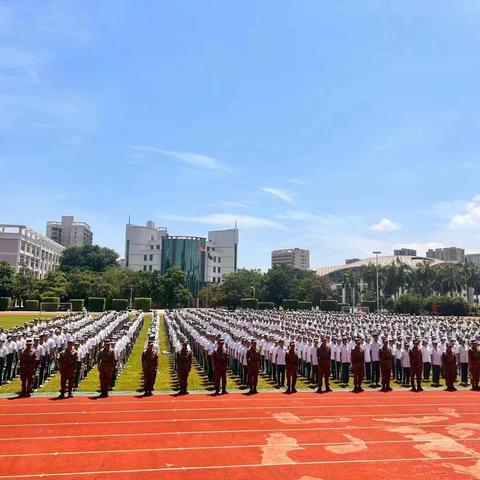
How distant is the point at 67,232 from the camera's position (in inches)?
6319

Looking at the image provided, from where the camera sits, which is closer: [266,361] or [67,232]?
[266,361]

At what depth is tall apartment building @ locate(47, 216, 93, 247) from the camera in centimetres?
15775

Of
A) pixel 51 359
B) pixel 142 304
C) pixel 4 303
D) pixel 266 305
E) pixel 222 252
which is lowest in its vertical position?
pixel 51 359

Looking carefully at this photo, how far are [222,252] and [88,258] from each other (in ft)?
97.8

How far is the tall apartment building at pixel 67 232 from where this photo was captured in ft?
518

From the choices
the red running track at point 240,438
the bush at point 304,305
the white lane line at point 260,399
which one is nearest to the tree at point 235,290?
the bush at point 304,305

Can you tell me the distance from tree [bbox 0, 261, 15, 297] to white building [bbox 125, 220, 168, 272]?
45323 mm

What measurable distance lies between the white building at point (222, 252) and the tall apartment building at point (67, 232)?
5848 cm

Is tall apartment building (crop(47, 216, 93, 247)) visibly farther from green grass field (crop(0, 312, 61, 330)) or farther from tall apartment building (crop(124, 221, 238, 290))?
green grass field (crop(0, 312, 61, 330))

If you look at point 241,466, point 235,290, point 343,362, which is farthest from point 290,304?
point 241,466

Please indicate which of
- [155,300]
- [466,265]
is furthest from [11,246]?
[466,265]

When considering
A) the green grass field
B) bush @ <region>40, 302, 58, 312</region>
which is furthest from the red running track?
bush @ <region>40, 302, 58, 312</region>

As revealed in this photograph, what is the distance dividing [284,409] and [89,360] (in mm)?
7846

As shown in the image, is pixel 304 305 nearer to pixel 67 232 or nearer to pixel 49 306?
pixel 49 306
